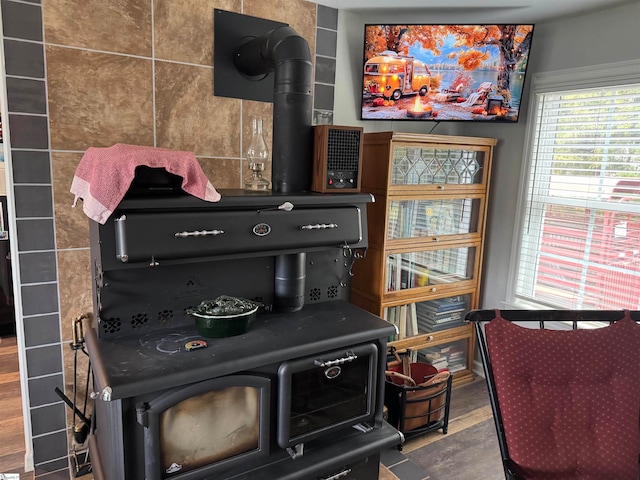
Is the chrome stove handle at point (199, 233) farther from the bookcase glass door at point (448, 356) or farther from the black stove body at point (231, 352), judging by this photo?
the bookcase glass door at point (448, 356)

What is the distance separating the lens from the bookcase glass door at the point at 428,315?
9.11ft

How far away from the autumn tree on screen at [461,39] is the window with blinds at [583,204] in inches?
14.6

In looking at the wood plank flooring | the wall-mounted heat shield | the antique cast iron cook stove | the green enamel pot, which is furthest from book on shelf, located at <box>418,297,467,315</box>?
the wood plank flooring

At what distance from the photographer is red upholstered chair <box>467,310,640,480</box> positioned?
1501mm

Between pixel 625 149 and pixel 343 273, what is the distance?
1607 mm

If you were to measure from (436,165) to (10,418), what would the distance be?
273cm

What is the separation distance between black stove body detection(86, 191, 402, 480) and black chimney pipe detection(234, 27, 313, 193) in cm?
18

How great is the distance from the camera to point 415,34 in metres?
2.55

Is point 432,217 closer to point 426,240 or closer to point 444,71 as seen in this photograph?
point 426,240

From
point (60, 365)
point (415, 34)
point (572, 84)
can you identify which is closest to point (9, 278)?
point (60, 365)

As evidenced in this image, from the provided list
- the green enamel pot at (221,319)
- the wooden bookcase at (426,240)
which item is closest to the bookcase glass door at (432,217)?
the wooden bookcase at (426,240)

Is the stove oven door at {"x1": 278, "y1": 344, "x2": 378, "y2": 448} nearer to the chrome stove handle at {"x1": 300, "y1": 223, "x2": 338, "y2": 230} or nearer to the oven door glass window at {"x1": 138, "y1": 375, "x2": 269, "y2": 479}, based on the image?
the oven door glass window at {"x1": 138, "y1": 375, "x2": 269, "y2": 479}

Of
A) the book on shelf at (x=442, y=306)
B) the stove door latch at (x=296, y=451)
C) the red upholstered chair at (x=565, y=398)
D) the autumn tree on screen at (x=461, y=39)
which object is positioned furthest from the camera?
the book on shelf at (x=442, y=306)

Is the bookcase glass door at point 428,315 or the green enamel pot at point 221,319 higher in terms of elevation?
the green enamel pot at point 221,319
